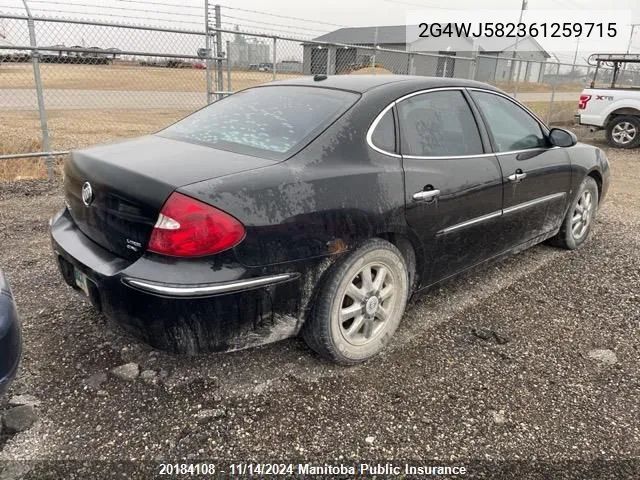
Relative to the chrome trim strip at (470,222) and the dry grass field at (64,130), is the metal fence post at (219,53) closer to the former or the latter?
the dry grass field at (64,130)

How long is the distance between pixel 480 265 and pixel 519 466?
159 cm

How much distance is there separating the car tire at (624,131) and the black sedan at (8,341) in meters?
12.6

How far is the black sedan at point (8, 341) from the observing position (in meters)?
1.86

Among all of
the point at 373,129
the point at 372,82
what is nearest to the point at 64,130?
the point at 372,82

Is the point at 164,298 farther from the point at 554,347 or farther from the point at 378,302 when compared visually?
the point at 554,347

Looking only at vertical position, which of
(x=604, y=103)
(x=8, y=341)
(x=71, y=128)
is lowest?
(x=71, y=128)

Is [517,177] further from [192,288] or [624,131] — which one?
[624,131]

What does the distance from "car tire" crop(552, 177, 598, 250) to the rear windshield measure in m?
2.67

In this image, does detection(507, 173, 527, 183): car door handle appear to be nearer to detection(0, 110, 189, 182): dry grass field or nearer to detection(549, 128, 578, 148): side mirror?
detection(549, 128, 578, 148): side mirror

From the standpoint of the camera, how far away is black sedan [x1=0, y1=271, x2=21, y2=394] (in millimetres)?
1862

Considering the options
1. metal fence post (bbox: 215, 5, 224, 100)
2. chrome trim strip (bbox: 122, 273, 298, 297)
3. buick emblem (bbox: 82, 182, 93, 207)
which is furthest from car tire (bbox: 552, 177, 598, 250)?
metal fence post (bbox: 215, 5, 224, 100)

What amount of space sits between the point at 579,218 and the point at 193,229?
3.83m

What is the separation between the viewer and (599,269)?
4234 millimetres

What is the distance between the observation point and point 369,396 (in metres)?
2.50
